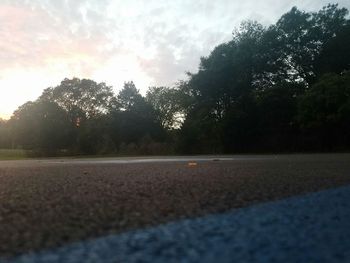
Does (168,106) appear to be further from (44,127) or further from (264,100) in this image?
(264,100)

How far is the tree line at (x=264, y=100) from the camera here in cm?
3353

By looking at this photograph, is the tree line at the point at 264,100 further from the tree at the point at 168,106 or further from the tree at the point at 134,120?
the tree at the point at 168,106

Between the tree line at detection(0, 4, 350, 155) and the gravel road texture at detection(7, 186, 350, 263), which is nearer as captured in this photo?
the gravel road texture at detection(7, 186, 350, 263)

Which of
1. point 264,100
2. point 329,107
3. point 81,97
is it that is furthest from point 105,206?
point 81,97

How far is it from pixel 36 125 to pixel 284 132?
32.6m

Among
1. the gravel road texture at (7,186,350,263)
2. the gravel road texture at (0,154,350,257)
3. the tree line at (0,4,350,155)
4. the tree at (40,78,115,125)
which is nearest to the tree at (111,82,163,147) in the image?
the tree line at (0,4,350,155)

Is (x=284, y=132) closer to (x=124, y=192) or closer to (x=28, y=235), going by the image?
(x=124, y=192)

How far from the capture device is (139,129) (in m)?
58.3

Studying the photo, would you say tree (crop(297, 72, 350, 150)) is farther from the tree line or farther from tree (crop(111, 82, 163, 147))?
tree (crop(111, 82, 163, 147))

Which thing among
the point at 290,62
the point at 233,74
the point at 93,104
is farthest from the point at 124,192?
the point at 93,104

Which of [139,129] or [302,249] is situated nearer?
[302,249]

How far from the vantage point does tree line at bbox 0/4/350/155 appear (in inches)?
1320

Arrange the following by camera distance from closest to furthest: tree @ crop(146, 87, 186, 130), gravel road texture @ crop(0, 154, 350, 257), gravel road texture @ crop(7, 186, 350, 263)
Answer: gravel road texture @ crop(7, 186, 350, 263) → gravel road texture @ crop(0, 154, 350, 257) → tree @ crop(146, 87, 186, 130)

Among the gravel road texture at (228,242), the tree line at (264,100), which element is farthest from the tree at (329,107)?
the gravel road texture at (228,242)
